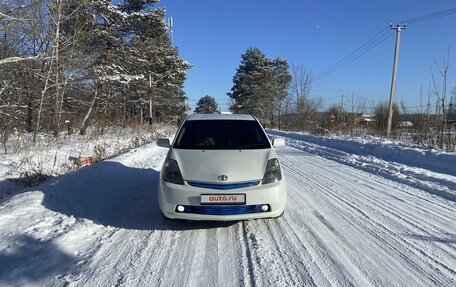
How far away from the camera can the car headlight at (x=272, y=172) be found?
190 inches

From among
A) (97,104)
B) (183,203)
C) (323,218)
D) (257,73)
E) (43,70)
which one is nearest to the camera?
(183,203)

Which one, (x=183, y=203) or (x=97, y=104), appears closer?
(x=183, y=203)

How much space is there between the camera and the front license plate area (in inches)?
178

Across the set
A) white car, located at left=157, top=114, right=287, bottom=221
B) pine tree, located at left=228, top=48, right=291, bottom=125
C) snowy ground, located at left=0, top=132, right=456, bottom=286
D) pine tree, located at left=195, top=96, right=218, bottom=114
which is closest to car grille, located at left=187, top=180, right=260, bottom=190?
white car, located at left=157, top=114, right=287, bottom=221

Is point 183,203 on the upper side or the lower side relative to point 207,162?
lower

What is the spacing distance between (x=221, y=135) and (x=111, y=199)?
7.82ft

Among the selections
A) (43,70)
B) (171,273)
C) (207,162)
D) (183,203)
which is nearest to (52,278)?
(171,273)

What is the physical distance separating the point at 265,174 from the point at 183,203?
1185 mm

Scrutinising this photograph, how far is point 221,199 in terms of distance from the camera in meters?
4.54

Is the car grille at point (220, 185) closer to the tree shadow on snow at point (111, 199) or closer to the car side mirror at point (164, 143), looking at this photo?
the tree shadow on snow at point (111, 199)

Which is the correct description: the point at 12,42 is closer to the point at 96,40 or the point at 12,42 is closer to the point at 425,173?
the point at 96,40

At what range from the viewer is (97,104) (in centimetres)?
2472

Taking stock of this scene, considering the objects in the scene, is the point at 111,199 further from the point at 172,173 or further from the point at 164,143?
the point at 172,173

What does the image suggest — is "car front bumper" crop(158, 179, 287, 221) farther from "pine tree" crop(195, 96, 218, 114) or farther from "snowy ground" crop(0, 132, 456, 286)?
"pine tree" crop(195, 96, 218, 114)
